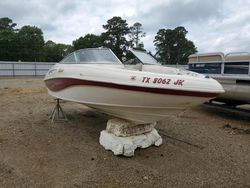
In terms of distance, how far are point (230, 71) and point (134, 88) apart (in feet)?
14.1

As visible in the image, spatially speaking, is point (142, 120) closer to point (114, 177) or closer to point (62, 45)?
point (114, 177)

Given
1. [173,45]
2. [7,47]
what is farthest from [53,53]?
[173,45]

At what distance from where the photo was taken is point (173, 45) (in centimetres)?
4738

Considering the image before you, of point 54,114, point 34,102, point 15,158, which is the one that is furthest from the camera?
point 34,102

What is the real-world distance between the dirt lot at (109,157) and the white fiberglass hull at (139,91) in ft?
2.12

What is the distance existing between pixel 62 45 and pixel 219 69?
2038 inches

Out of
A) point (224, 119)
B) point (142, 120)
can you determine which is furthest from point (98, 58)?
point (224, 119)

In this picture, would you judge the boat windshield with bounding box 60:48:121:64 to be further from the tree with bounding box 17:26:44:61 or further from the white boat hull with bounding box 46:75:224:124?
the tree with bounding box 17:26:44:61

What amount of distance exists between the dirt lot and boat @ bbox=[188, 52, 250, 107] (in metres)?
0.77

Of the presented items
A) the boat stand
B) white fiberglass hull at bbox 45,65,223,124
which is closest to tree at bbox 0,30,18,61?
the boat stand

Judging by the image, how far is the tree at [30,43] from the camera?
1661 inches

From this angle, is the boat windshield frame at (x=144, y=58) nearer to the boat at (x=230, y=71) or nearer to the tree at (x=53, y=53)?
the boat at (x=230, y=71)

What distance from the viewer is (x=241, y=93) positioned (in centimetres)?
610

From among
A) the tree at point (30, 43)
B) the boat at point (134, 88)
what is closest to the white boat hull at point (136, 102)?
the boat at point (134, 88)
